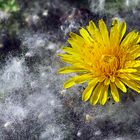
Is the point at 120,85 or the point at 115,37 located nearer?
the point at 120,85

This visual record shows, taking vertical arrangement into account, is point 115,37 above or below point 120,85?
above

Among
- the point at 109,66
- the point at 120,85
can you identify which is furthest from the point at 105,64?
the point at 120,85

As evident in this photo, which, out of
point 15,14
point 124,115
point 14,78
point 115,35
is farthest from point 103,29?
point 15,14

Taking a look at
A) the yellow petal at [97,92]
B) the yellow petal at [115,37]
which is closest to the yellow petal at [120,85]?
the yellow petal at [97,92]

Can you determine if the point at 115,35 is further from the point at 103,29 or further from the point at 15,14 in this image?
the point at 15,14

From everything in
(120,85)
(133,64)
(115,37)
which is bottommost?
(120,85)

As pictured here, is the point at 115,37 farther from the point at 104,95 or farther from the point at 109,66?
the point at 104,95

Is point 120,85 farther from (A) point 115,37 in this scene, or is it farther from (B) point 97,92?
(A) point 115,37

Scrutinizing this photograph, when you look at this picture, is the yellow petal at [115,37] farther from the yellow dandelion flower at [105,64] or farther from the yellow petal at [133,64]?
the yellow petal at [133,64]
